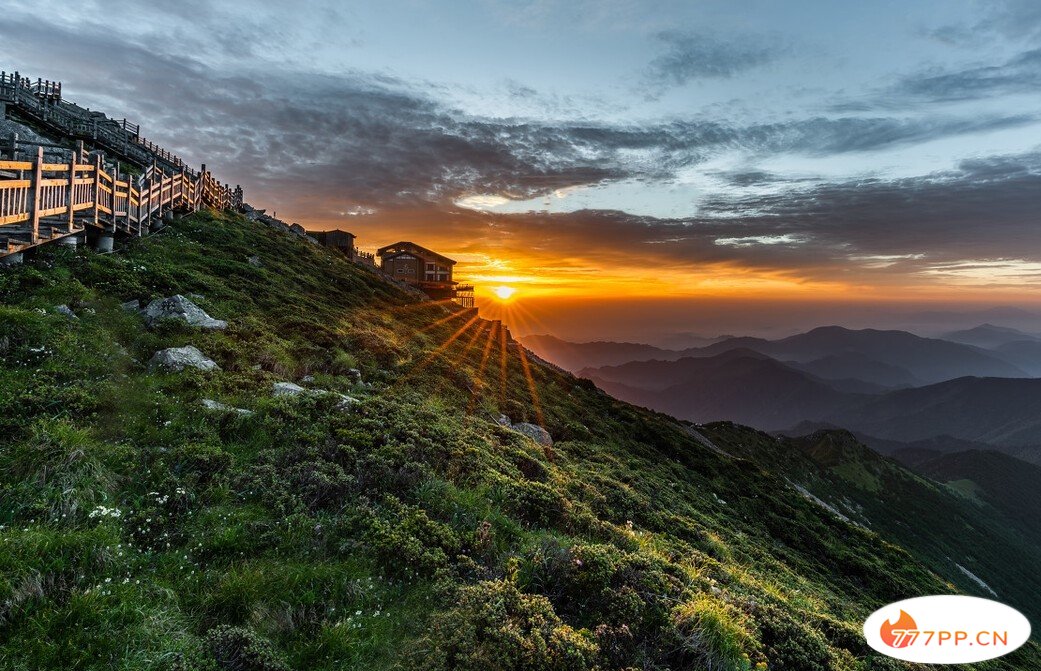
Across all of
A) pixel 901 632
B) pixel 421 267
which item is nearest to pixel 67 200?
pixel 901 632

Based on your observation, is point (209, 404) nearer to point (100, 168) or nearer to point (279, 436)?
point (279, 436)

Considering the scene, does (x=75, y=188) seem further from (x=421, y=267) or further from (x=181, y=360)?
(x=421, y=267)

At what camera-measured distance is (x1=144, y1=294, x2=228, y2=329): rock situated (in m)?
13.7

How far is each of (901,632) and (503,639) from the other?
7.43 m

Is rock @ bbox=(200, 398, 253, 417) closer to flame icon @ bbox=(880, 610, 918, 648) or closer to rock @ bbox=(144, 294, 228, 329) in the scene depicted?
rock @ bbox=(144, 294, 228, 329)

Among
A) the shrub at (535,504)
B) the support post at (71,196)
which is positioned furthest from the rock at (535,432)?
the support post at (71,196)

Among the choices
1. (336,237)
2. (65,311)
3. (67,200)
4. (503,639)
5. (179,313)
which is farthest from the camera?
(336,237)

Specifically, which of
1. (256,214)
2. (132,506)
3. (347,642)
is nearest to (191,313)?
(132,506)

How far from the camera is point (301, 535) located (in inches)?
264

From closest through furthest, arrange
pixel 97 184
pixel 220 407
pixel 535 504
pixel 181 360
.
→ 1. pixel 535 504
2. pixel 220 407
3. pixel 181 360
4. pixel 97 184

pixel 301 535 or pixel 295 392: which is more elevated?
pixel 295 392

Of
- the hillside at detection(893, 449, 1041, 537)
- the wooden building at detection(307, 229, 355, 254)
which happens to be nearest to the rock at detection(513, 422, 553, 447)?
Answer: the wooden building at detection(307, 229, 355, 254)

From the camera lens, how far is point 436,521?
25.1 ft

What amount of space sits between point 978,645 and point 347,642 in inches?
365
